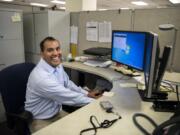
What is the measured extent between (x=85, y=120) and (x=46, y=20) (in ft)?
6.31

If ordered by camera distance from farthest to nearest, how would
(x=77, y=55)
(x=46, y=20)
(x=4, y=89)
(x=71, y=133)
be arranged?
(x=77, y=55)
(x=46, y=20)
(x=4, y=89)
(x=71, y=133)

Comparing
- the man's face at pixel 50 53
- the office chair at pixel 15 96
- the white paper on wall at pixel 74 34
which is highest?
the white paper on wall at pixel 74 34

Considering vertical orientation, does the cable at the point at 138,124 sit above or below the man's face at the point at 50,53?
below

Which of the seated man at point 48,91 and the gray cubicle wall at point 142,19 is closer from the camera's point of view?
the seated man at point 48,91

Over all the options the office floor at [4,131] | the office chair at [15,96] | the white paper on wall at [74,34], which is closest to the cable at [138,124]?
the office chair at [15,96]

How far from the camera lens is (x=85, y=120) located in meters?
0.99

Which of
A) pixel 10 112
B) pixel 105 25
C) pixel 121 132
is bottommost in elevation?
pixel 10 112

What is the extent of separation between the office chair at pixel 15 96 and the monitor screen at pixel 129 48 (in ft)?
3.02

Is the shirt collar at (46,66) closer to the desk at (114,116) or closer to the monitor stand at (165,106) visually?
the desk at (114,116)

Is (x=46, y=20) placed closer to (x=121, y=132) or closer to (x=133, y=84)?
(x=133, y=84)

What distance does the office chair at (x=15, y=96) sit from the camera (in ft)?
4.44

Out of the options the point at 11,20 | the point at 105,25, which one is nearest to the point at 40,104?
the point at 105,25

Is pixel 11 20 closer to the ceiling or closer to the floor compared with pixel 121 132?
closer to the ceiling

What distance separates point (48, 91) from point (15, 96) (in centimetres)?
29
